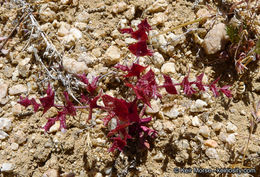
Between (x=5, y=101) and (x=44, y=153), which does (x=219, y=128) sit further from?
(x=5, y=101)

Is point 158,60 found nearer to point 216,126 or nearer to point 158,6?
point 158,6

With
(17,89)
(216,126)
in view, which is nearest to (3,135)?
(17,89)

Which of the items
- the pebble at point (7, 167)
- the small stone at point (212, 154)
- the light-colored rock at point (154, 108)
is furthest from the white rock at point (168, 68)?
the pebble at point (7, 167)

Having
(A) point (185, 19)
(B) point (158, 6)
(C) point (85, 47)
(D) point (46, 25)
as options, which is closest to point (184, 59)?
(A) point (185, 19)

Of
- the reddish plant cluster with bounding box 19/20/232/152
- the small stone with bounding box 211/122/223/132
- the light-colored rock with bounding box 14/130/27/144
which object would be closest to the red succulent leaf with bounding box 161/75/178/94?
the reddish plant cluster with bounding box 19/20/232/152

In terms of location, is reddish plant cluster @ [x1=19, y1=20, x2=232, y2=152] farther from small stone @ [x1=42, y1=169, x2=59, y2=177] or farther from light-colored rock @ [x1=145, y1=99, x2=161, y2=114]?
small stone @ [x1=42, y1=169, x2=59, y2=177]

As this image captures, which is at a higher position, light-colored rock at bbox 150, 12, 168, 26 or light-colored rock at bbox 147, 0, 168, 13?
light-colored rock at bbox 147, 0, 168, 13

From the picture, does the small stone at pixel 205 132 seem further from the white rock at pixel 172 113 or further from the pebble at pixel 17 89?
the pebble at pixel 17 89
